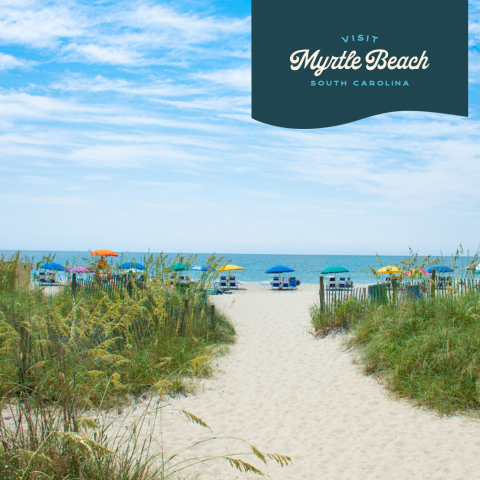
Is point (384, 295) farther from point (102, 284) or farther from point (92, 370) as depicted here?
point (102, 284)

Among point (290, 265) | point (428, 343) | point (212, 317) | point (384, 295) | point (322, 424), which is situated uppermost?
point (384, 295)

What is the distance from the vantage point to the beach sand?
11.0 feet

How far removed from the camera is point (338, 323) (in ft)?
26.8

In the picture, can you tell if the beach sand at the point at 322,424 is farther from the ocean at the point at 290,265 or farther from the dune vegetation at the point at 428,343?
the ocean at the point at 290,265

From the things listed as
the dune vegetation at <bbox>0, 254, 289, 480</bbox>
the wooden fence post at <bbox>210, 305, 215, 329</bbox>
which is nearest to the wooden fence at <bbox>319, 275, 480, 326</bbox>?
the dune vegetation at <bbox>0, 254, 289, 480</bbox>

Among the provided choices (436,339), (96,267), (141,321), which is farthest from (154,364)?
(96,267)

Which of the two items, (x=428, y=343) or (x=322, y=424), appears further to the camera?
(x=428, y=343)

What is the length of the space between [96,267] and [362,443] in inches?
269

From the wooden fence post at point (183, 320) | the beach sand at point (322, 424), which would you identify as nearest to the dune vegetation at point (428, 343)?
the beach sand at point (322, 424)

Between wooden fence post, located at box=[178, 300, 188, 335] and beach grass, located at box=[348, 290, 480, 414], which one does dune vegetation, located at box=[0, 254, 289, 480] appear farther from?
beach grass, located at box=[348, 290, 480, 414]

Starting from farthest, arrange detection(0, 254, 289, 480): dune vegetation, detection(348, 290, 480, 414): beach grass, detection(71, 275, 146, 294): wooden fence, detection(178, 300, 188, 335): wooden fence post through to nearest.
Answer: detection(71, 275, 146, 294): wooden fence → detection(178, 300, 188, 335): wooden fence post → detection(348, 290, 480, 414): beach grass → detection(0, 254, 289, 480): dune vegetation

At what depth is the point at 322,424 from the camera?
429cm

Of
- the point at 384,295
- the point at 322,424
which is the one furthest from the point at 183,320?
the point at 384,295

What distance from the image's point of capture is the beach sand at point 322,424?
3367mm
